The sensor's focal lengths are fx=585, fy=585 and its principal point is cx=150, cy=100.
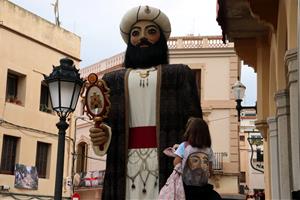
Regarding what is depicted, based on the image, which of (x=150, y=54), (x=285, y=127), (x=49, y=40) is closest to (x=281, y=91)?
(x=285, y=127)

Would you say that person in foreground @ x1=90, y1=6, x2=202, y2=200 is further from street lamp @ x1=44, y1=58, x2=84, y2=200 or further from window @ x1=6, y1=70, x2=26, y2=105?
window @ x1=6, y1=70, x2=26, y2=105

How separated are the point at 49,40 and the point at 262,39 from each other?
11646 millimetres

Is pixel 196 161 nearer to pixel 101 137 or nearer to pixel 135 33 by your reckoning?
pixel 101 137

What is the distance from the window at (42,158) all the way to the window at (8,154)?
1085 millimetres

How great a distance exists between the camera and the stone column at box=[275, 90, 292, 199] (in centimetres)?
716

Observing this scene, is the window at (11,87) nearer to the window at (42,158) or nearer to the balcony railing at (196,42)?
the window at (42,158)

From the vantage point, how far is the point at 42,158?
65.3 ft

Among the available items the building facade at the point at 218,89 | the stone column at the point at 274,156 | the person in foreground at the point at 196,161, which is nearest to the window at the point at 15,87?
the building facade at the point at 218,89

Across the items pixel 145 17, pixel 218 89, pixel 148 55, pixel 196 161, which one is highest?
pixel 218 89

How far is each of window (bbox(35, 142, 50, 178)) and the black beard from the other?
47.7 ft

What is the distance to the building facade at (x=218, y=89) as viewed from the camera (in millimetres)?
23203

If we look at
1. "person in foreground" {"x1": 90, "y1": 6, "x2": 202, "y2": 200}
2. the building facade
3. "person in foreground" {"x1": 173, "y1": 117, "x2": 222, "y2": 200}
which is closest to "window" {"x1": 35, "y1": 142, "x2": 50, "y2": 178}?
the building facade

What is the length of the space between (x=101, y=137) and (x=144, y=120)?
0.45 m

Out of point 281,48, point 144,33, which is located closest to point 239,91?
point 281,48
